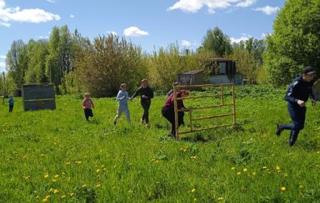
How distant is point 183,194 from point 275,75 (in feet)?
104

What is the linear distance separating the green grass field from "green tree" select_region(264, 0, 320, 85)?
21.2m

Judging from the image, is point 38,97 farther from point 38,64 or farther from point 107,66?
point 38,64

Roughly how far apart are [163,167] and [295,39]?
2849 cm

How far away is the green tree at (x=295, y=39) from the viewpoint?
34750 millimetres

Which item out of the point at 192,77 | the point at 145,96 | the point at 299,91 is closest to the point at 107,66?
the point at 192,77

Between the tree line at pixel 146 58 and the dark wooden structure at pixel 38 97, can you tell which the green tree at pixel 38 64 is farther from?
the dark wooden structure at pixel 38 97

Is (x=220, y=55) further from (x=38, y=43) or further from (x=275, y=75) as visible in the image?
(x=275, y=75)

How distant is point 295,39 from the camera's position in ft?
116

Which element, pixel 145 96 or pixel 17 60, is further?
pixel 17 60

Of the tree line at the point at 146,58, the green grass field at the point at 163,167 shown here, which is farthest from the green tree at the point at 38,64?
the green grass field at the point at 163,167

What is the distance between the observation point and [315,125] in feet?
49.6

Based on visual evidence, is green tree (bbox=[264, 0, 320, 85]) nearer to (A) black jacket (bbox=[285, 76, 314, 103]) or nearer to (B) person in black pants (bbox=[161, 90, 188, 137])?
(B) person in black pants (bbox=[161, 90, 188, 137])

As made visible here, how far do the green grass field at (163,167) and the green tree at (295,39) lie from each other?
21154mm

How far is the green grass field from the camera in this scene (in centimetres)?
718
